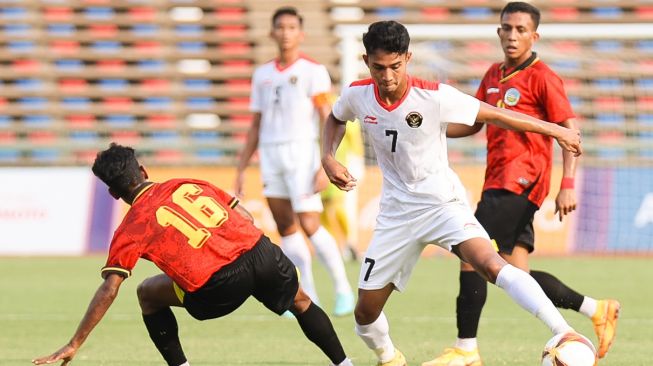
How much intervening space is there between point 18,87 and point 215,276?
1806 cm

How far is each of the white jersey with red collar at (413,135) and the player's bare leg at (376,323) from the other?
1.39ft

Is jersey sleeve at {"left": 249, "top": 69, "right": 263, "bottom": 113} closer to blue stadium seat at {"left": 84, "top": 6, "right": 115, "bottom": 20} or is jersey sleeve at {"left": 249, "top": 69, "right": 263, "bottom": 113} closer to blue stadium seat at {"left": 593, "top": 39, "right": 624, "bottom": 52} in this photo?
blue stadium seat at {"left": 593, "top": 39, "right": 624, "bottom": 52}

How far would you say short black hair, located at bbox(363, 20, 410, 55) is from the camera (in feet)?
17.7

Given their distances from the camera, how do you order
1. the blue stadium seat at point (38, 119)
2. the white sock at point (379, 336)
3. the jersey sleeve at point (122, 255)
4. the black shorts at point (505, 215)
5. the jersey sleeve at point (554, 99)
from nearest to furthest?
the jersey sleeve at point (122, 255) → the white sock at point (379, 336) → the jersey sleeve at point (554, 99) → the black shorts at point (505, 215) → the blue stadium seat at point (38, 119)

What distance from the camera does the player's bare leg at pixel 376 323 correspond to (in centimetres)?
603

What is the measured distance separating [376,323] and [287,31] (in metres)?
3.40

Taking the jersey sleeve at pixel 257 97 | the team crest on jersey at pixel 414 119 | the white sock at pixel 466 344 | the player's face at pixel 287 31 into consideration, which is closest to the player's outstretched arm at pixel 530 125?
the team crest on jersey at pixel 414 119

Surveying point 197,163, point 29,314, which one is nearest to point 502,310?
point 29,314

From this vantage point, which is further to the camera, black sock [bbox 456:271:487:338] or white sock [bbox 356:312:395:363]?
black sock [bbox 456:271:487:338]

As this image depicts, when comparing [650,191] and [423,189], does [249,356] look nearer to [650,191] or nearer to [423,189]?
[423,189]

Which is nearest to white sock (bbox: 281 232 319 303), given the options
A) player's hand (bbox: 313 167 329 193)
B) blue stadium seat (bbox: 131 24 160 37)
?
player's hand (bbox: 313 167 329 193)

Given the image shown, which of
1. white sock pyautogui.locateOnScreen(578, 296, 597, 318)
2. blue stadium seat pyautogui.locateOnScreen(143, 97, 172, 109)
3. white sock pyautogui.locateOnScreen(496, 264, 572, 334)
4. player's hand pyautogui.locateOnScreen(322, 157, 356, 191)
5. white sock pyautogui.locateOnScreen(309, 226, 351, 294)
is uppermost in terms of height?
player's hand pyautogui.locateOnScreen(322, 157, 356, 191)

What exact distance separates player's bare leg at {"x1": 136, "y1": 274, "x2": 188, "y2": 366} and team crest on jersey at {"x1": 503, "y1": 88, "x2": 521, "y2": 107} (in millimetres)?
2295

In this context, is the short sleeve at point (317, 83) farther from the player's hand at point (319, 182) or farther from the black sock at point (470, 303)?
the black sock at point (470, 303)
